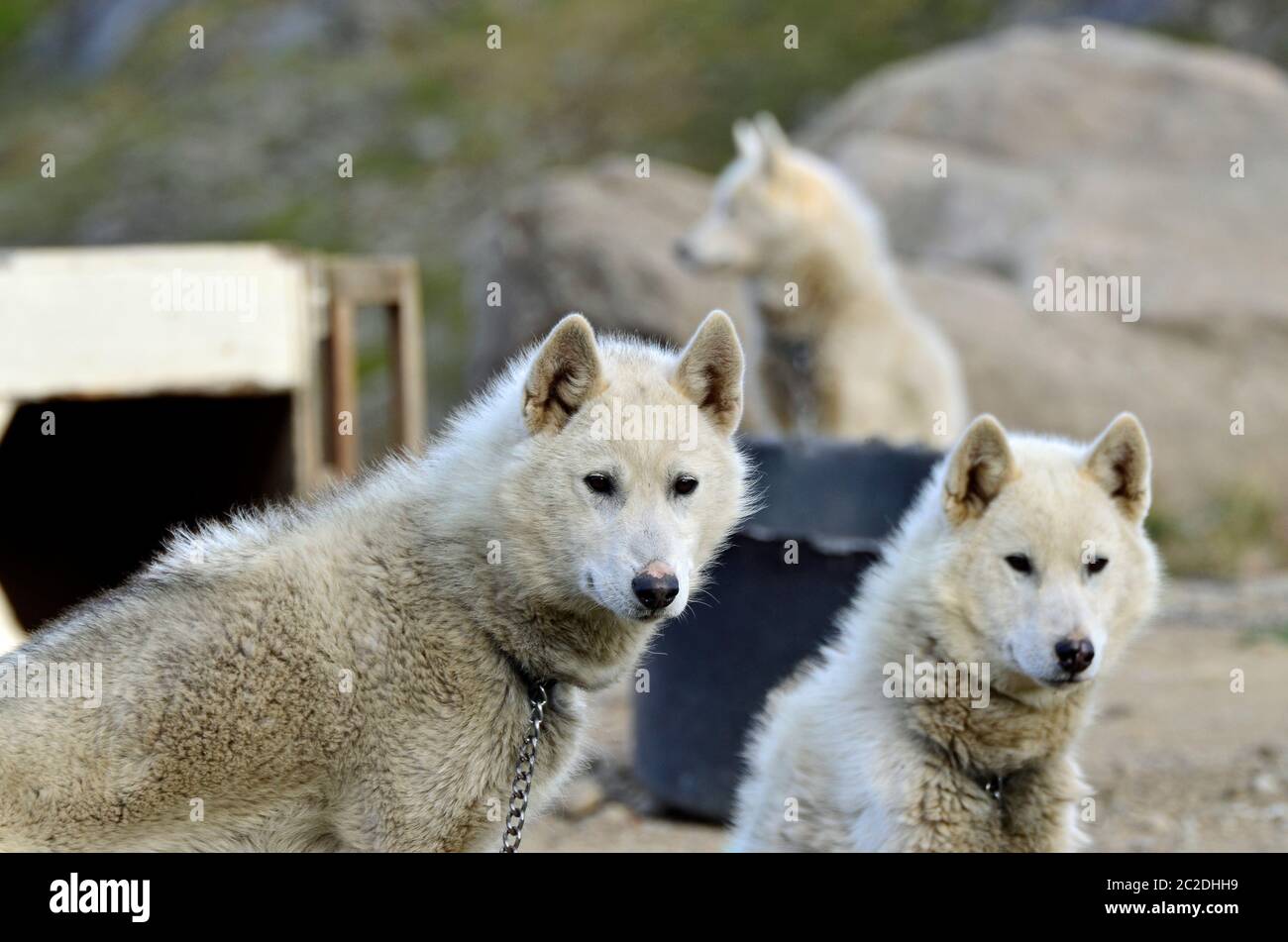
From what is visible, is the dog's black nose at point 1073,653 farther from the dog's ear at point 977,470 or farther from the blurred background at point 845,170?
the blurred background at point 845,170

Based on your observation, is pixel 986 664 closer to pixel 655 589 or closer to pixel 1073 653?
pixel 1073 653

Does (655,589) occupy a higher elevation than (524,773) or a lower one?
higher

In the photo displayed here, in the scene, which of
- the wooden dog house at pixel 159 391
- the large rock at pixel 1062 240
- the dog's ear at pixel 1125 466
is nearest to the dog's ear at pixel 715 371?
the dog's ear at pixel 1125 466

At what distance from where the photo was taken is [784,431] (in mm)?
10648

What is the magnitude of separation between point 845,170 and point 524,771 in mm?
12038

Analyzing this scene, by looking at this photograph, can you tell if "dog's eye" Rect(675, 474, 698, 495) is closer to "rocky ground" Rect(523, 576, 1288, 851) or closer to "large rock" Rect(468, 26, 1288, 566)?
"rocky ground" Rect(523, 576, 1288, 851)

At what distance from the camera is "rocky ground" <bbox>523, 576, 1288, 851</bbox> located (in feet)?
20.6

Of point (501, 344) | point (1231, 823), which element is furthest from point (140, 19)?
point (1231, 823)

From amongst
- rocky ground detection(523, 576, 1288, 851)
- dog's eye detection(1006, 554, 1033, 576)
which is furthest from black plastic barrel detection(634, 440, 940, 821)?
dog's eye detection(1006, 554, 1033, 576)

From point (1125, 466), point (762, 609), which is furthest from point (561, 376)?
point (762, 609)

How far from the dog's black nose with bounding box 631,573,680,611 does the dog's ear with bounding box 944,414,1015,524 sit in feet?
4.07

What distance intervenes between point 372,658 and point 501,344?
912 cm

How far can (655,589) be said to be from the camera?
3.76 metres

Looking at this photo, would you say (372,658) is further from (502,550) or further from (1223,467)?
(1223,467)
